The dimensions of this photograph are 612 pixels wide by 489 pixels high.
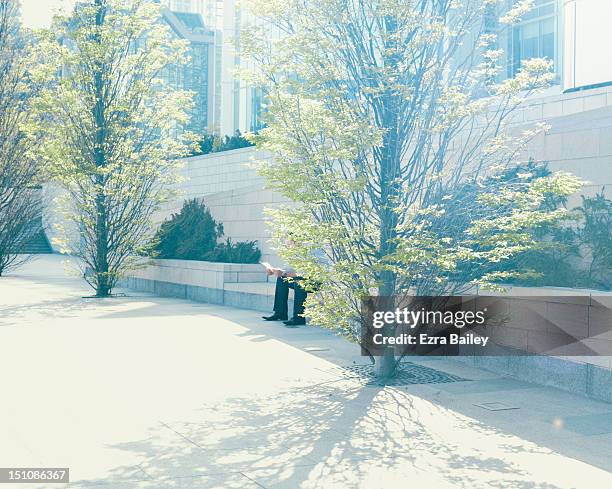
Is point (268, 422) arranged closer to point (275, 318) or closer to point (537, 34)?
point (275, 318)

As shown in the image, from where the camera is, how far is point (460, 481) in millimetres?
5137

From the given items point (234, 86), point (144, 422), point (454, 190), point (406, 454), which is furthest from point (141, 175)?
point (234, 86)

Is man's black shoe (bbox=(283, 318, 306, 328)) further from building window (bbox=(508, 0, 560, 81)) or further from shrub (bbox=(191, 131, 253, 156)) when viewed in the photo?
building window (bbox=(508, 0, 560, 81))

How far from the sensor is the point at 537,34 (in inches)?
1339

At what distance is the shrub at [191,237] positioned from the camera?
19.8 m

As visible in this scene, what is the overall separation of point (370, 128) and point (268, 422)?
10.9 ft

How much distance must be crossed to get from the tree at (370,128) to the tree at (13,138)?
55.4 ft

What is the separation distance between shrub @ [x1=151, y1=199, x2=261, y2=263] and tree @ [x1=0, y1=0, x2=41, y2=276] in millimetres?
5618

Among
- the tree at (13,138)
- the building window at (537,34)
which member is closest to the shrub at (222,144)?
the tree at (13,138)

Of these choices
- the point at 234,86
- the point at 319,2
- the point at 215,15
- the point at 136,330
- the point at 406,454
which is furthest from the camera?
the point at 215,15

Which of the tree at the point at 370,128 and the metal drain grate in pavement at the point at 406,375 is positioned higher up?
the tree at the point at 370,128

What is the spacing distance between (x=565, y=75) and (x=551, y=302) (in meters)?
A: 10.1

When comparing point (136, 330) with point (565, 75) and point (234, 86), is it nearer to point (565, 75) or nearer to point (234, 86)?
point (565, 75)

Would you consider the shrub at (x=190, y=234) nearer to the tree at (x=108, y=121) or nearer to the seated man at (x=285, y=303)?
the tree at (x=108, y=121)
